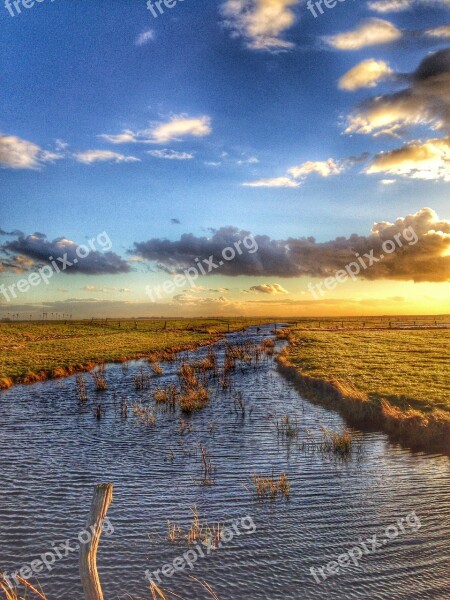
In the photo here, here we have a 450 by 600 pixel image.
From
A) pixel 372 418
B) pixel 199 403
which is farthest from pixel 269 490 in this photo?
pixel 199 403

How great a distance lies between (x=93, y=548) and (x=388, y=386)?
79.7ft

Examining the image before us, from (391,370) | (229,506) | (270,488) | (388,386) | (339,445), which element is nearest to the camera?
(229,506)

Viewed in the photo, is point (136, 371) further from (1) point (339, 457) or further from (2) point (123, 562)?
(2) point (123, 562)

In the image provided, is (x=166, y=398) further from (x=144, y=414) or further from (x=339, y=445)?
(x=339, y=445)

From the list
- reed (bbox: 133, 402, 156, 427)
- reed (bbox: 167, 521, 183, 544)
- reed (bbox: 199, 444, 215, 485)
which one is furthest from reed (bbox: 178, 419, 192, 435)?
reed (bbox: 167, 521, 183, 544)

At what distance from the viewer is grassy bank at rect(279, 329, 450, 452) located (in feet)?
64.2

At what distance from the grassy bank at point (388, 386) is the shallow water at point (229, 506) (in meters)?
1.47

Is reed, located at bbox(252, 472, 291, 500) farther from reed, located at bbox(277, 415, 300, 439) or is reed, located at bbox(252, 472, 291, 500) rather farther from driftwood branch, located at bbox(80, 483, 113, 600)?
driftwood branch, located at bbox(80, 483, 113, 600)

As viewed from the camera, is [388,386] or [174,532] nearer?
[174,532]

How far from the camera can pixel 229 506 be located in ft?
41.7

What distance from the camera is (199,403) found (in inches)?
1019

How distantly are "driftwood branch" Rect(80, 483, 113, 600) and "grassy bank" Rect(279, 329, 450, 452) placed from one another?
15.1 metres

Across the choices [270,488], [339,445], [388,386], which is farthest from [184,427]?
[388,386]

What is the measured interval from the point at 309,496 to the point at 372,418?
1000cm
